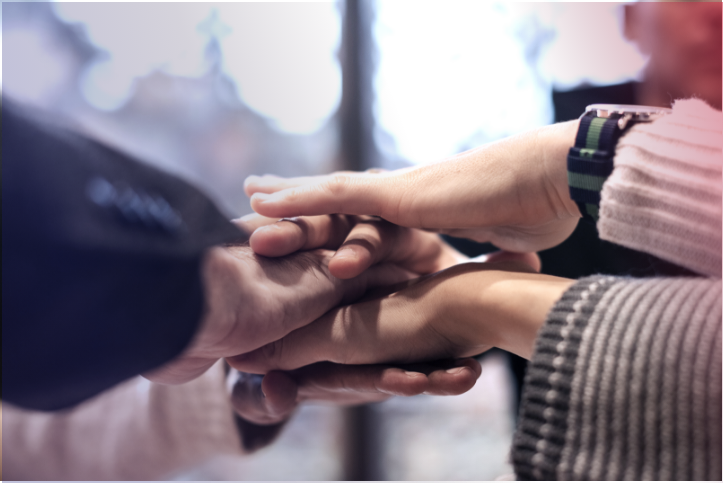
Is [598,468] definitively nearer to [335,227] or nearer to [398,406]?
[335,227]

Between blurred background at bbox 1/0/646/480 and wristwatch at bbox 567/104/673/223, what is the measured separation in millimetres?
589

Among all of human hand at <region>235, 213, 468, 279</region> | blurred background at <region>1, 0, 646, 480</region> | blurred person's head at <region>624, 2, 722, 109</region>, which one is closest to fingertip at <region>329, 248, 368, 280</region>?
human hand at <region>235, 213, 468, 279</region>

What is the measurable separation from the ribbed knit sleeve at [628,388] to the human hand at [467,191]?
0.54 ft

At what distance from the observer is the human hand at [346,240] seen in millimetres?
478

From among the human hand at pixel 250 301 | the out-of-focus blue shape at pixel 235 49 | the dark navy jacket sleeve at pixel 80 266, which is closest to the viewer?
the dark navy jacket sleeve at pixel 80 266

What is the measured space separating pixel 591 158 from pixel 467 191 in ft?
0.42

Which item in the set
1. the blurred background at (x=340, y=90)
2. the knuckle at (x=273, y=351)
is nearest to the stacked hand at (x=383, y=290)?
the knuckle at (x=273, y=351)

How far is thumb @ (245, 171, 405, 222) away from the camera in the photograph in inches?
20.1

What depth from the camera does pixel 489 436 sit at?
149 cm

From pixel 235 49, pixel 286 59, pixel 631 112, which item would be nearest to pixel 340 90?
pixel 286 59

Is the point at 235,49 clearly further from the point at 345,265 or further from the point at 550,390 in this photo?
the point at 550,390

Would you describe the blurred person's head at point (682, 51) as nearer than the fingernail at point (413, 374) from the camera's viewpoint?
No

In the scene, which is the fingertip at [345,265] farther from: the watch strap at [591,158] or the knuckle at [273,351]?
the watch strap at [591,158]

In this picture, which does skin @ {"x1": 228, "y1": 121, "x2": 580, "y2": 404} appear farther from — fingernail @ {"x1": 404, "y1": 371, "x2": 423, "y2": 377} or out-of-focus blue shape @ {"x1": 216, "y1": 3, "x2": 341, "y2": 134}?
out-of-focus blue shape @ {"x1": 216, "y1": 3, "x2": 341, "y2": 134}
